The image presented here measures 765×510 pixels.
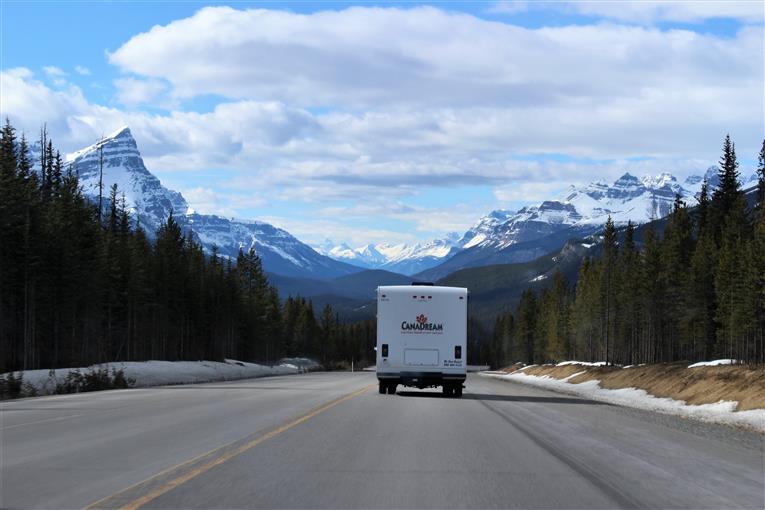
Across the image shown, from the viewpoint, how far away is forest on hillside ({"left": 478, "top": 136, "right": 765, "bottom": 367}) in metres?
66.5

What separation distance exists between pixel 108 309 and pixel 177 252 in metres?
17.8

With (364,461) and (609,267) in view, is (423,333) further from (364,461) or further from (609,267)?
(609,267)

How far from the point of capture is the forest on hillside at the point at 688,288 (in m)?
66.5

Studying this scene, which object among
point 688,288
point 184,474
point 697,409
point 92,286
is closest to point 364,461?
→ point 184,474

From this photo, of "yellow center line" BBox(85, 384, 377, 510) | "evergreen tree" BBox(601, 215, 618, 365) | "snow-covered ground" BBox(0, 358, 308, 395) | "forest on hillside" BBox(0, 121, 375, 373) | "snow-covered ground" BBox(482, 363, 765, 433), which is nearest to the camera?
"yellow center line" BBox(85, 384, 377, 510)

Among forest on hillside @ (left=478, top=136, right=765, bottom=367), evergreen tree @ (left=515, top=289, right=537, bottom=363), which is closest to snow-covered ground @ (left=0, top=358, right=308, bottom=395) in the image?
forest on hillside @ (left=478, top=136, right=765, bottom=367)

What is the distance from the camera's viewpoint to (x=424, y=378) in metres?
27.7

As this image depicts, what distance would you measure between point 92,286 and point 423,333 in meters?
41.3

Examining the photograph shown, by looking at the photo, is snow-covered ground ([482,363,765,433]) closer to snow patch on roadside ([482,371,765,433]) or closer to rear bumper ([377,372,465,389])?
snow patch on roadside ([482,371,765,433])

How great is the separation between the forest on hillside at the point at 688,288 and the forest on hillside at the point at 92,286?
155ft

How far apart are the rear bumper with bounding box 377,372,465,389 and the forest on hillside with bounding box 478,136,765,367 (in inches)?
1572

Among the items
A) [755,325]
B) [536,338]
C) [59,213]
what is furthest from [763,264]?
[536,338]

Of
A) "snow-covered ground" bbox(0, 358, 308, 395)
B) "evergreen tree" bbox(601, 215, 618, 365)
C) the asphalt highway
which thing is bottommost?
"snow-covered ground" bbox(0, 358, 308, 395)

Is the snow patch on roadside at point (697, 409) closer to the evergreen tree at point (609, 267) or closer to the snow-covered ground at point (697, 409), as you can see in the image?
the snow-covered ground at point (697, 409)
